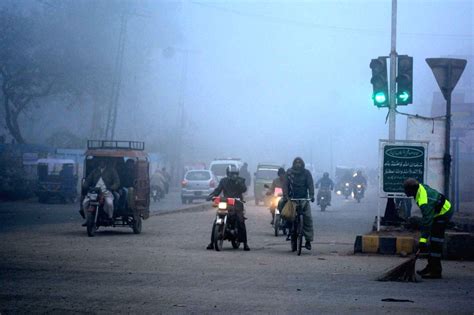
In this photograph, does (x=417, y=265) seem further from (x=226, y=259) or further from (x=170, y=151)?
(x=170, y=151)

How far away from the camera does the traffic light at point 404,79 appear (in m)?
17.0

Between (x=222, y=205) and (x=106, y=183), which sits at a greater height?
(x=106, y=183)

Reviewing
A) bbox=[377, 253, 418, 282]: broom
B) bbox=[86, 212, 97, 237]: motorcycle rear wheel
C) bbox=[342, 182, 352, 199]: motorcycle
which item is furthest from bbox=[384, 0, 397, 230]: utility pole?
bbox=[342, 182, 352, 199]: motorcycle

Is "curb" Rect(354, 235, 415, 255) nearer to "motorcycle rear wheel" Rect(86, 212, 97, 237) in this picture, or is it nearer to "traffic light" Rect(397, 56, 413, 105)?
"traffic light" Rect(397, 56, 413, 105)

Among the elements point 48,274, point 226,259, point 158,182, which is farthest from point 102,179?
point 158,182

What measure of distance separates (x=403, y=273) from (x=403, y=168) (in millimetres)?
5601

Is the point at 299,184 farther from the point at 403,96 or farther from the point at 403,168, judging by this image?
the point at 403,96

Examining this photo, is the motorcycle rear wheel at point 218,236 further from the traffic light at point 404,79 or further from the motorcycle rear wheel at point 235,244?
the traffic light at point 404,79

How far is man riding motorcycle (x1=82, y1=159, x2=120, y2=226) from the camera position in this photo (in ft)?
61.8

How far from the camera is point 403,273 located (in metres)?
10.9

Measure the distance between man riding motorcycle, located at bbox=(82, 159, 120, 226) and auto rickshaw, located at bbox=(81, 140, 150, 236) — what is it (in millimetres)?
128

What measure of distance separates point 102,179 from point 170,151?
53464mm

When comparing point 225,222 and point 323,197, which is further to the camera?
point 323,197

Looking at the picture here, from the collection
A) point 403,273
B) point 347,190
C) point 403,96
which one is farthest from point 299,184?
point 347,190
